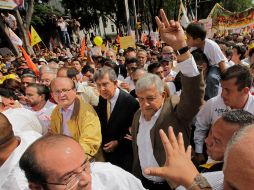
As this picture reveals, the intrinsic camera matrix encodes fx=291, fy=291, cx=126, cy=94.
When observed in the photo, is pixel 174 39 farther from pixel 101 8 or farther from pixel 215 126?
pixel 101 8

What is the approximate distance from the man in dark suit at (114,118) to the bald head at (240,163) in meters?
2.19

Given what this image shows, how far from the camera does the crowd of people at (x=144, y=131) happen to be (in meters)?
1.46

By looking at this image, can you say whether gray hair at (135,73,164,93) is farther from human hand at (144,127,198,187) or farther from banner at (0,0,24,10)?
banner at (0,0,24,10)

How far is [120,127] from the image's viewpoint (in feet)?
10.7

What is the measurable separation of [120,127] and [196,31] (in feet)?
6.32

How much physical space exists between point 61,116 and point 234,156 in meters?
2.21

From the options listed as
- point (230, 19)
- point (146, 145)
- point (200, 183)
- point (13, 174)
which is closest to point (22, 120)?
point (13, 174)

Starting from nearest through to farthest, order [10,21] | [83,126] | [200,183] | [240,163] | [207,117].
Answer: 1. [240,163]
2. [200,183]
3. [83,126]
4. [207,117]
5. [10,21]

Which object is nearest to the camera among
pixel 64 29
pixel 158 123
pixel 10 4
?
pixel 158 123

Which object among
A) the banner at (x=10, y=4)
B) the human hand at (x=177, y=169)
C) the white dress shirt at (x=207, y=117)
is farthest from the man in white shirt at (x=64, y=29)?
the human hand at (x=177, y=169)

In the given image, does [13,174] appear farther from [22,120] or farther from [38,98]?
[38,98]

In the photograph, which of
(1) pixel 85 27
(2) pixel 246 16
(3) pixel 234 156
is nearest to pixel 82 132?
(3) pixel 234 156

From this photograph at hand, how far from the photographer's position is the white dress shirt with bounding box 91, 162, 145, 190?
5.82 feet

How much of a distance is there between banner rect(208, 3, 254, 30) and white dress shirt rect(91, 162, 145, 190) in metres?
11.8
